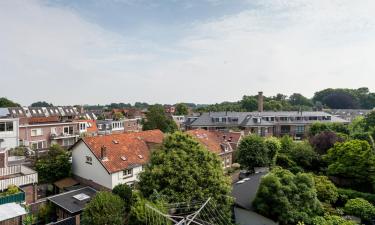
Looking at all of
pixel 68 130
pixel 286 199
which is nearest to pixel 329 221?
pixel 286 199

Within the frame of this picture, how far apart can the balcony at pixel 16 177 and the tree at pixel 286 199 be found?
1933cm

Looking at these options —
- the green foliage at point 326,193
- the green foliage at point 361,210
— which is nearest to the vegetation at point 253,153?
the green foliage at point 326,193

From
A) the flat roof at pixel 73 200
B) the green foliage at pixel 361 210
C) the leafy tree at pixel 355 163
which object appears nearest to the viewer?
the flat roof at pixel 73 200

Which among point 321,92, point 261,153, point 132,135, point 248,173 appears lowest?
point 248,173

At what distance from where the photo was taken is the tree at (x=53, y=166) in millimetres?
29125

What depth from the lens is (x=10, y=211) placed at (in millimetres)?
19734

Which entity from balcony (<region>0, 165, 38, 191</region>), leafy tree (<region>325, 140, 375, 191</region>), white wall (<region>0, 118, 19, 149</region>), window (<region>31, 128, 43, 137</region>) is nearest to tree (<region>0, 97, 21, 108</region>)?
window (<region>31, 128, 43, 137</region>)

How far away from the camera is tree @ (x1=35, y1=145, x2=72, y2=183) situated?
29.1m

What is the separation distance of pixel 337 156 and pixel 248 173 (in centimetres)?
1049

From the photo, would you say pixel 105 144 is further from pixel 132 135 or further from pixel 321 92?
pixel 321 92

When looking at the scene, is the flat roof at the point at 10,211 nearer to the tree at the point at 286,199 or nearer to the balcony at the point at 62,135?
the tree at the point at 286,199

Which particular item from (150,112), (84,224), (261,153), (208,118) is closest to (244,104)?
(208,118)

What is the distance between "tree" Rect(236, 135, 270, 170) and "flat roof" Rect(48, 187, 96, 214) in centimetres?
1956

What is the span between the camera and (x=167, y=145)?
20688mm
